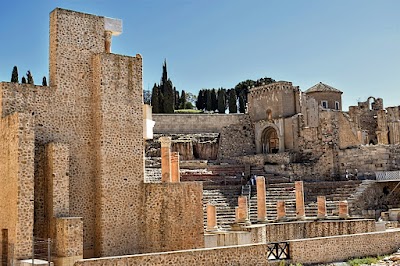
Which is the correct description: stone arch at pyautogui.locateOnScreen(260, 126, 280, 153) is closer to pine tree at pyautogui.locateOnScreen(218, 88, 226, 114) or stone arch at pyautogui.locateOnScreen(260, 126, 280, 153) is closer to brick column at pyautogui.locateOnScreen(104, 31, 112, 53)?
pine tree at pyautogui.locateOnScreen(218, 88, 226, 114)

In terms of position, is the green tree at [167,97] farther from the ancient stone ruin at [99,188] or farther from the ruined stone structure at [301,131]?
the ancient stone ruin at [99,188]

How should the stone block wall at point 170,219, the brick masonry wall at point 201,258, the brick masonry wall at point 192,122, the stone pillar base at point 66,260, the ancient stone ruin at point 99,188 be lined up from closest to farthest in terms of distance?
the brick masonry wall at point 201,258, the stone pillar base at point 66,260, the ancient stone ruin at point 99,188, the stone block wall at point 170,219, the brick masonry wall at point 192,122

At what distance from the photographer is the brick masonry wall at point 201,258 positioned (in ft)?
47.8

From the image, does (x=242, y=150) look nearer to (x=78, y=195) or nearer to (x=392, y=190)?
(x=392, y=190)

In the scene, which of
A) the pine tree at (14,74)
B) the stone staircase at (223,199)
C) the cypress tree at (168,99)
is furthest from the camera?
the cypress tree at (168,99)

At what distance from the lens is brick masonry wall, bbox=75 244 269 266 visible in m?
14.6

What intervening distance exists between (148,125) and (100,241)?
4.70 meters

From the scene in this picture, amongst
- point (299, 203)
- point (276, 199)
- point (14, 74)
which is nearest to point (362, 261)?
point (299, 203)

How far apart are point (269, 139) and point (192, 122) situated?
7.77 meters

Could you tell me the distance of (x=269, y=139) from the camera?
50.4 m

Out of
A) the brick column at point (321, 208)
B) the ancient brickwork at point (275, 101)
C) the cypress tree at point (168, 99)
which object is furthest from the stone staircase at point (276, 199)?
the cypress tree at point (168, 99)

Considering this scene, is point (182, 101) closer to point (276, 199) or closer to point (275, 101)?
point (275, 101)

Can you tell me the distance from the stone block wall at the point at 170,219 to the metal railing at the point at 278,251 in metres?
2.63

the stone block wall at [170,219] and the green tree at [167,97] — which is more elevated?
the green tree at [167,97]
